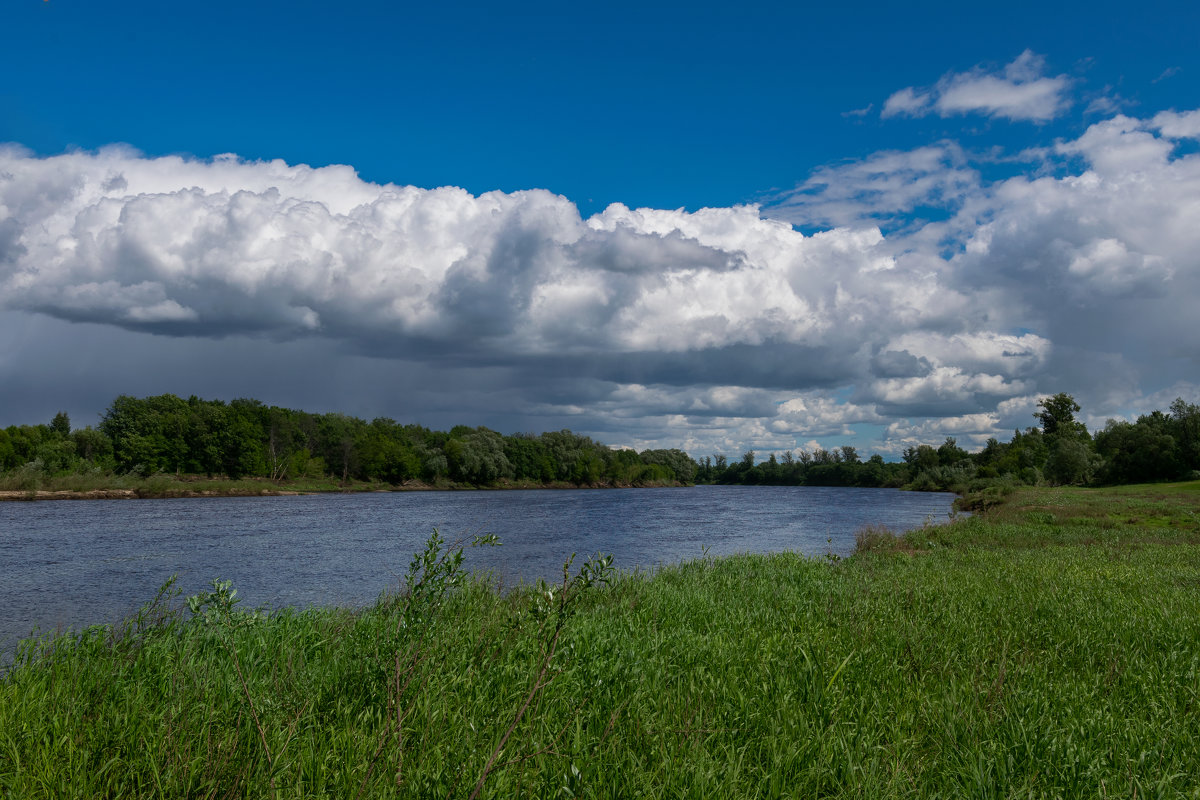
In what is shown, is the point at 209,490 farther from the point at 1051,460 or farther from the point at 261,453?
the point at 1051,460

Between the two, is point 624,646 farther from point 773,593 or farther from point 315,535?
point 315,535

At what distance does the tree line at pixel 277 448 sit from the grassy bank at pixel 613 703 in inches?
2693

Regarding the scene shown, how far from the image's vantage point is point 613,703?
5.87 metres

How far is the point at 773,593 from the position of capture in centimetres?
1185

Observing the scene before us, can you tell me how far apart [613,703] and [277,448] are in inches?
4052

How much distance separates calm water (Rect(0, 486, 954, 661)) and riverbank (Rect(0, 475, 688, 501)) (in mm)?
8319

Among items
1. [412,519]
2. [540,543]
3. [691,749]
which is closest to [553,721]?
[691,749]

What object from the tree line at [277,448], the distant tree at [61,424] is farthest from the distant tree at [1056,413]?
the distant tree at [61,424]

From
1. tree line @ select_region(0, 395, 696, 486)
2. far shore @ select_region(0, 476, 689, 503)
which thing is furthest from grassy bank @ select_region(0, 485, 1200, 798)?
tree line @ select_region(0, 395, 696, 486)

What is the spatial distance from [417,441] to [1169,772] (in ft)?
390

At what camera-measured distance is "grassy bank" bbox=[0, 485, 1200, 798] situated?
438 centimetres

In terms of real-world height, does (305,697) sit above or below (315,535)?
above

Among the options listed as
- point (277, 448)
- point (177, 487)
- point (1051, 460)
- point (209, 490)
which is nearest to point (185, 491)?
point (177, 487)

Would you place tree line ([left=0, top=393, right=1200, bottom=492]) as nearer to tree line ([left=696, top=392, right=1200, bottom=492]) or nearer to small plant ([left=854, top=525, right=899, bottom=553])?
tree line ([left=696, top=392, right=1200, bottom=492])
